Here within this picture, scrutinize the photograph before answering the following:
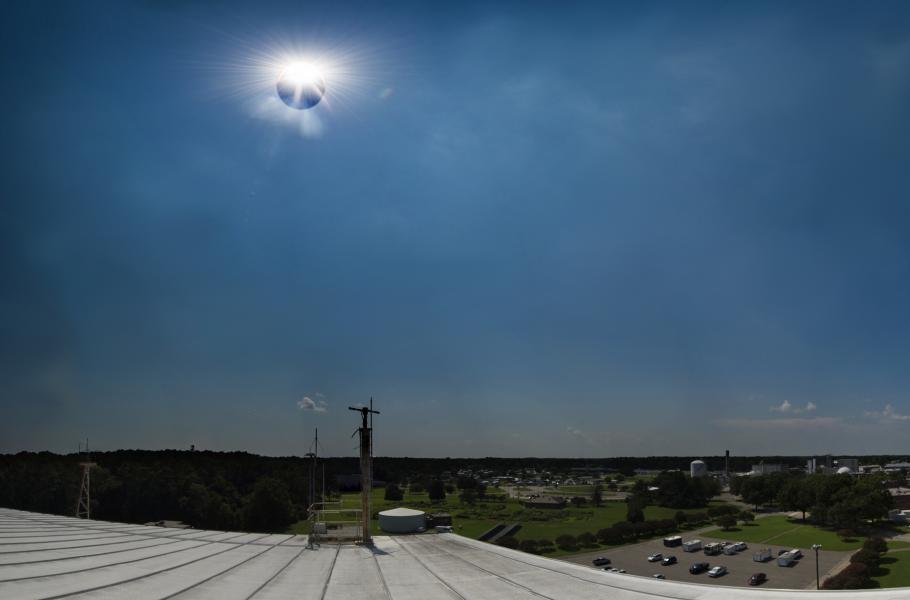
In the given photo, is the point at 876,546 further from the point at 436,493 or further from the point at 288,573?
the point at 436,493

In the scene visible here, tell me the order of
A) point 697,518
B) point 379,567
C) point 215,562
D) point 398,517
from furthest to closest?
point 697,518, point 398,517, point 379,567, point 215,562

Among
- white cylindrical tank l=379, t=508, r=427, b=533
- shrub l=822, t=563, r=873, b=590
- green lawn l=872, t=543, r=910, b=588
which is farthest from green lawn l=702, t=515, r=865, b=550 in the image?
white cylindrical tank l=379, t=508, r=427, b=533

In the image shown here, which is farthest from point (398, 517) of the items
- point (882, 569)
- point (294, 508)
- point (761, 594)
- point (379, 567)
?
point (294, 508)

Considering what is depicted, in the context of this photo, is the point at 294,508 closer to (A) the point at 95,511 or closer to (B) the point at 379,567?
(A) the point at 95,511

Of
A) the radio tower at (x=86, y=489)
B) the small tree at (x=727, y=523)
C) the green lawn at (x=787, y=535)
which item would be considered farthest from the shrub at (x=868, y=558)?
the radio tower at (x=86, y=489)

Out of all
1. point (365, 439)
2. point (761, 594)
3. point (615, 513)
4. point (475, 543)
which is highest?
point (365, 439)

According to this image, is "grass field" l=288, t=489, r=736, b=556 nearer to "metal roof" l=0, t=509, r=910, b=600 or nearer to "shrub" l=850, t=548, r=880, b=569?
"shrub" l=850, t=548, r=880, b=569

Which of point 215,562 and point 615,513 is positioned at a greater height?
point 215,562
